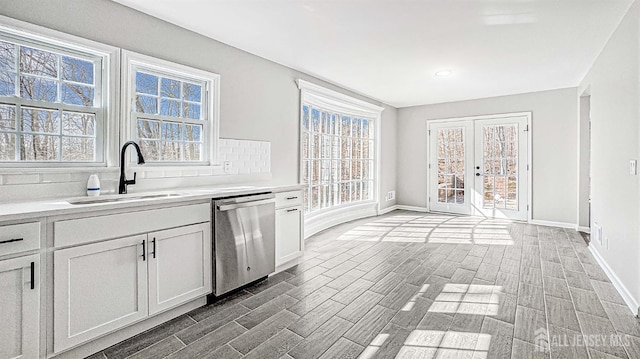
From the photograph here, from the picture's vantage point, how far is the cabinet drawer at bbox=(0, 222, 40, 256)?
4.89 feet

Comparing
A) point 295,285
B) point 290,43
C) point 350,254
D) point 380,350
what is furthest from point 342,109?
point 380,350

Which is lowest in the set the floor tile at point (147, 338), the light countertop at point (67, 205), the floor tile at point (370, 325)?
the floor tile at point (147, 338)

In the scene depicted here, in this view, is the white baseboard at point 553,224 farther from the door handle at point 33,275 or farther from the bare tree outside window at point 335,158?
the door handle at point 33,275

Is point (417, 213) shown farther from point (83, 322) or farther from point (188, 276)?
point (83, 322)

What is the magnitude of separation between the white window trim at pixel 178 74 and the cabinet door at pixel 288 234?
0.88 metres

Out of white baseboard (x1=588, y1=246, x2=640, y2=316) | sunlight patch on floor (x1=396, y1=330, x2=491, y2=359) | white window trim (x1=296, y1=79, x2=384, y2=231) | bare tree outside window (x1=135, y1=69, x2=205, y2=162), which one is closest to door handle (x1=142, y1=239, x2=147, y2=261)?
bare tree outside window (x1=135, y1=69, x2=205, y2=162)

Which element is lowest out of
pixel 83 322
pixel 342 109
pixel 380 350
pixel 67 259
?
pixel 380 350

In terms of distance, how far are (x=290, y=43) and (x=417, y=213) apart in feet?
15.1

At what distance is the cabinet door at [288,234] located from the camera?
3047mm

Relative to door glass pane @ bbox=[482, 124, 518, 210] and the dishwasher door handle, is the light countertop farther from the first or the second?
door glass pane @ bbox=[482, 124, 518, 210]

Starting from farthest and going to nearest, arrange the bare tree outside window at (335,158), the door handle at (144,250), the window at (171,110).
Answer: the bare tree outside window at (335,158)
the window at (171,110)
the door handle at (144,250)

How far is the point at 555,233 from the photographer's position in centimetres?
477

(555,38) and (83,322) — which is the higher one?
(555,38)

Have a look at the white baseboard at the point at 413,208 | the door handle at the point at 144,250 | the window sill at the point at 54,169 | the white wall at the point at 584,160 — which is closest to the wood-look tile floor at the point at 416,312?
the door handle at the point at 144,250
